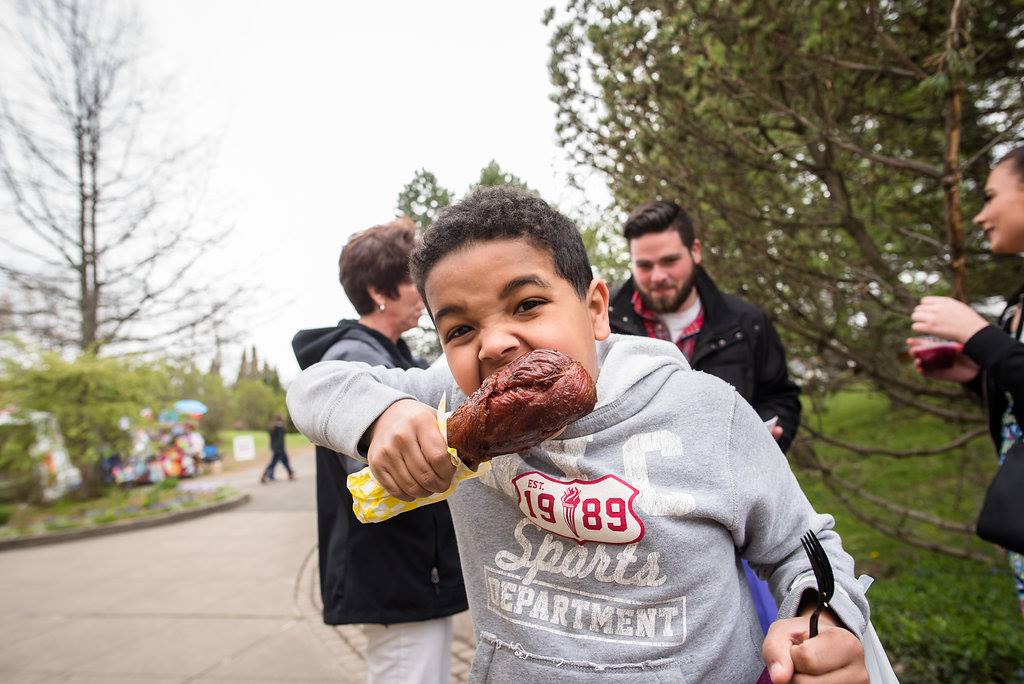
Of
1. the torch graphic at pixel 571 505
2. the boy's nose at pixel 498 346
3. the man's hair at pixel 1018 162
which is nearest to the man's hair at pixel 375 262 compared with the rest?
the boy's nose at pixel 498 346

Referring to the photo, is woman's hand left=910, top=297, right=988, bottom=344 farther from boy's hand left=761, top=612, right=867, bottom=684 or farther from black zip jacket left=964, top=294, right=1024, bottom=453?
boy's hand left=761, top=612, right=867, bottom=684

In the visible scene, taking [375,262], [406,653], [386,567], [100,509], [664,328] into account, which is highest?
[375,262]

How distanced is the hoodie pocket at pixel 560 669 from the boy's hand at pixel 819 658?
0.62 feet

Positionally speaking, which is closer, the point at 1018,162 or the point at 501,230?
the point at 501,230

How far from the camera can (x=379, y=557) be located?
2.30 m

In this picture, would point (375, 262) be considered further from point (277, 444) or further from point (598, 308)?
point (277, 444)

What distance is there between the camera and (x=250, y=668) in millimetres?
4730

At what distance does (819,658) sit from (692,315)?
2.06m

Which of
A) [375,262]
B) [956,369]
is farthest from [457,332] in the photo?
[956,369]

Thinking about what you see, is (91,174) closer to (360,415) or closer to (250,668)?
(250,668)

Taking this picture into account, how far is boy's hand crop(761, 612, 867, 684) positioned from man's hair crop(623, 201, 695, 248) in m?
2.14

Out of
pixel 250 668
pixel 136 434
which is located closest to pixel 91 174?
pixel 136 434

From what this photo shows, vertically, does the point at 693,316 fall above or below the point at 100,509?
above

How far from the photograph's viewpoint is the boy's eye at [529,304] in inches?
50.6
